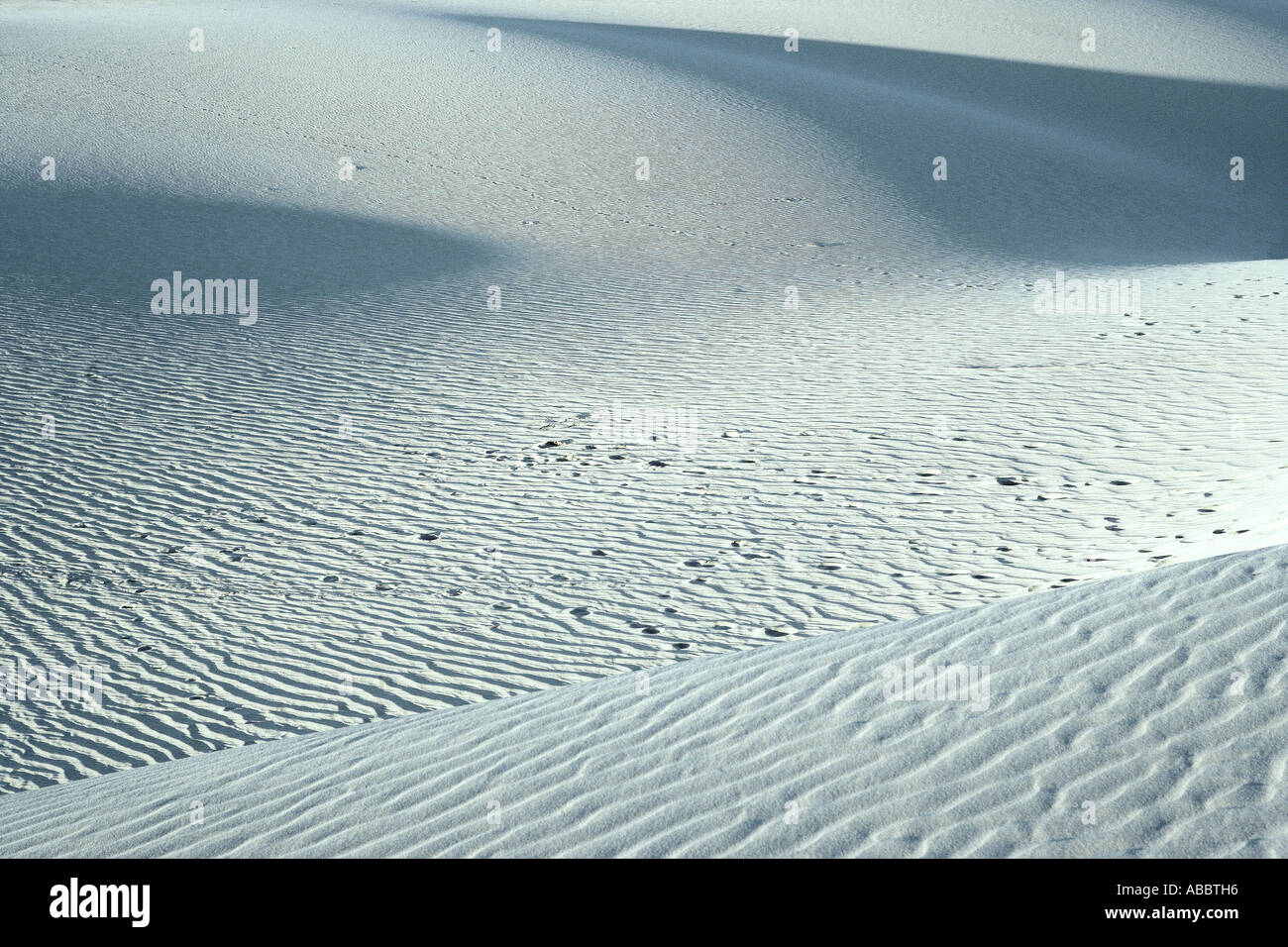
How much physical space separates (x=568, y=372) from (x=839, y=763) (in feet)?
27.2

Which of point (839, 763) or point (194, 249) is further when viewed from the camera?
point (194, 249)

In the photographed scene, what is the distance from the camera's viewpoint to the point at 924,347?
40.2 feet

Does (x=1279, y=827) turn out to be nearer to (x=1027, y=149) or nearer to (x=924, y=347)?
(x=924, y=347)

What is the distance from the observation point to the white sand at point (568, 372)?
6812mm

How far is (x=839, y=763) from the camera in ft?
13.1
